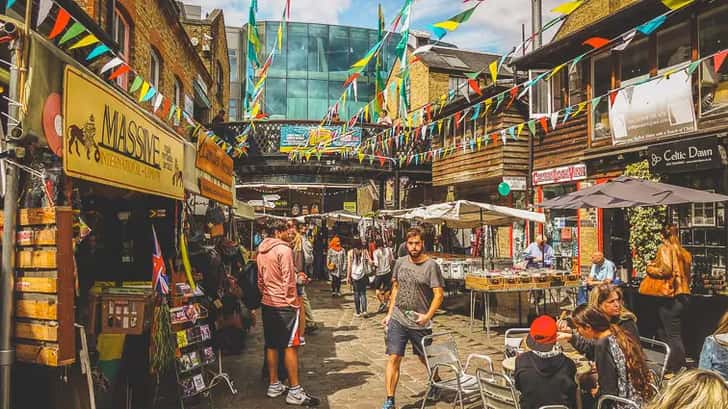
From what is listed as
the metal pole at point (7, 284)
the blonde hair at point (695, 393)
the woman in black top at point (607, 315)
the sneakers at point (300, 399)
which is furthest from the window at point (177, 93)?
the blonde hair at point (695, 393)

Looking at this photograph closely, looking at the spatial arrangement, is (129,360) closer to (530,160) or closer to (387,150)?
(530,160)

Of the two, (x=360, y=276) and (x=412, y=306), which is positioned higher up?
(x=412, y=306)

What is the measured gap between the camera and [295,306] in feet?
19.2

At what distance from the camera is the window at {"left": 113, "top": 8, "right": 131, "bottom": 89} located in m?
9.37

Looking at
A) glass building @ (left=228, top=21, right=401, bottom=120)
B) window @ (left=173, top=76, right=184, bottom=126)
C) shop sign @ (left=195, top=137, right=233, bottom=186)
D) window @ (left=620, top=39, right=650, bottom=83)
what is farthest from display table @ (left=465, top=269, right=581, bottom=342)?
glass building @ (left=228, top=21, right=401, bottom=120)

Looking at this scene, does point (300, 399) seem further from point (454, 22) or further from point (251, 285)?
point (454, 22)

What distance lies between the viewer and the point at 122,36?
9820 millimetres

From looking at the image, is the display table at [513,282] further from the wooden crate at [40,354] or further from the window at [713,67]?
the wooden crate at [40,354]

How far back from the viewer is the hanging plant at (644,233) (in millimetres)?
10258

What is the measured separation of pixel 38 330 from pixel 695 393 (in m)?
3.23

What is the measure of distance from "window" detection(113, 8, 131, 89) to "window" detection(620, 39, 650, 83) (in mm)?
12135

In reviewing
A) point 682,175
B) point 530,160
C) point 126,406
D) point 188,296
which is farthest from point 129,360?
point 530,160

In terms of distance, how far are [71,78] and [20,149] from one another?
0.48 metres

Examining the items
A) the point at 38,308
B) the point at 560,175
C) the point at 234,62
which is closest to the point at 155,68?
the point at 38,308
